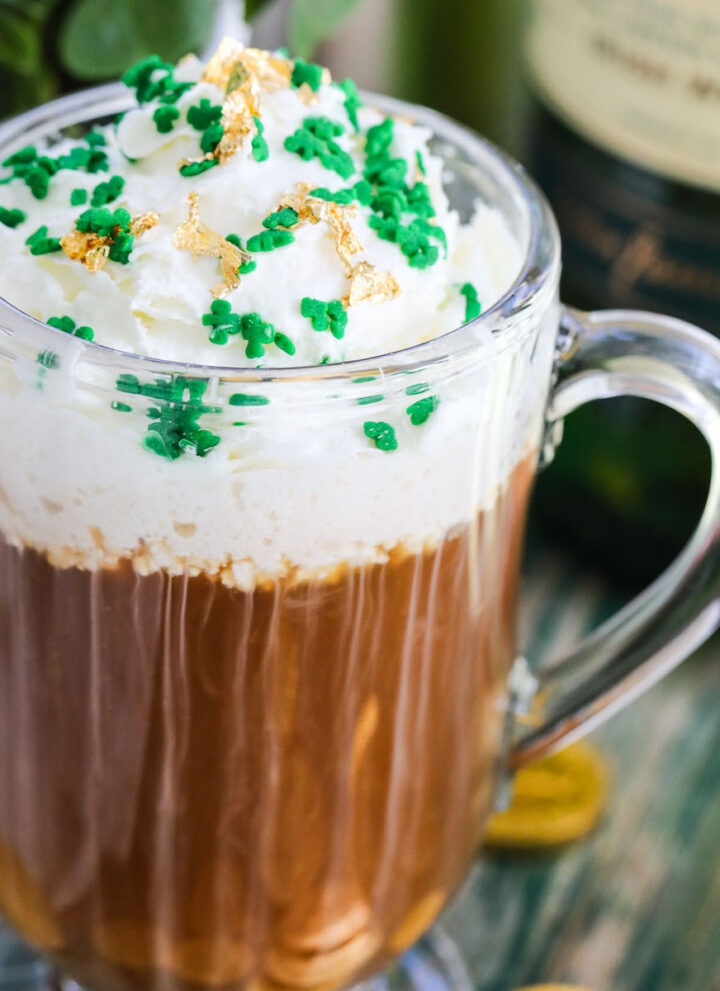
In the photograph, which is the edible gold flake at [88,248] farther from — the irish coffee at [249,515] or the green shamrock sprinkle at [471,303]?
the green shamrock sprinkle at [471,303]

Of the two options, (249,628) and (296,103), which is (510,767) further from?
(296,103)

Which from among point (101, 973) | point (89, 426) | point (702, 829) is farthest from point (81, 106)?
point (702, 829)

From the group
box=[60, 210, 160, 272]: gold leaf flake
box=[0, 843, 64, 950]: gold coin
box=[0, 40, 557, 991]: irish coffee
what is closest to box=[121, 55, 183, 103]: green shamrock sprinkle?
box=[0, 40, 557, 991]: irish coffee

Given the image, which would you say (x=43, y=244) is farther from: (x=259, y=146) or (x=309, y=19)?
(x=309, y=19)

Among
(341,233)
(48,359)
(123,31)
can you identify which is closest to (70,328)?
(48,359)

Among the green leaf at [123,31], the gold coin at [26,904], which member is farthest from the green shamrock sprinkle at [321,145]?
the gold coin at [26,904]
